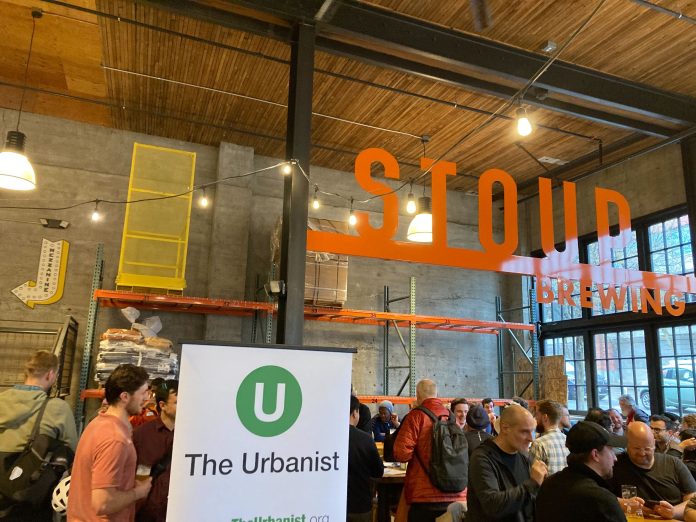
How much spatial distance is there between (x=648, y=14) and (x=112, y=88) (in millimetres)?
7135

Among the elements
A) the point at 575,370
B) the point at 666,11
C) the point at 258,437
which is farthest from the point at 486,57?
the point at 575,370

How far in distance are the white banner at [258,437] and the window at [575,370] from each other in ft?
31.8

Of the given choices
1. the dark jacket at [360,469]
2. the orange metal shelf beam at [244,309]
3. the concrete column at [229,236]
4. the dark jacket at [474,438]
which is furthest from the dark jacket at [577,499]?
the concrete column at [229,236]

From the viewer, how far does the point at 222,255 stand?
9.49m

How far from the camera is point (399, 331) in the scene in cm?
1059

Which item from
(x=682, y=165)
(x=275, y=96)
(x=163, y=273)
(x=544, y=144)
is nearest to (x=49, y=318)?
(x=163, y=273)

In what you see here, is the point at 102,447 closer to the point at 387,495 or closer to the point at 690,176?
the point at 387,495

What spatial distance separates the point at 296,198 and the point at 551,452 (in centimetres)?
328

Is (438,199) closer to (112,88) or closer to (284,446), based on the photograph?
(284,446)

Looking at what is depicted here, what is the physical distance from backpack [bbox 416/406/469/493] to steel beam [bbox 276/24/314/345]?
1.90 meters

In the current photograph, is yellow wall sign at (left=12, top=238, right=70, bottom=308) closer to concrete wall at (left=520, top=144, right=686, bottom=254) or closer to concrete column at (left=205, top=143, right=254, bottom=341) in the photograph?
concrete column at (left=205, top=143, right=254, bottom=341)

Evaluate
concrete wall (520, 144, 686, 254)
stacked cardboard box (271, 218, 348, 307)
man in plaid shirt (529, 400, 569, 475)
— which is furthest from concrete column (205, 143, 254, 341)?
concrete wall (520, 144, 686, 254)

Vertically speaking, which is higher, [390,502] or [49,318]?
[49,318]

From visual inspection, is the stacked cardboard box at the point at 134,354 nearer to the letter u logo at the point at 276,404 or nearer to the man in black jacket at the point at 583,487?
the letter u logo at the point at 276,404
